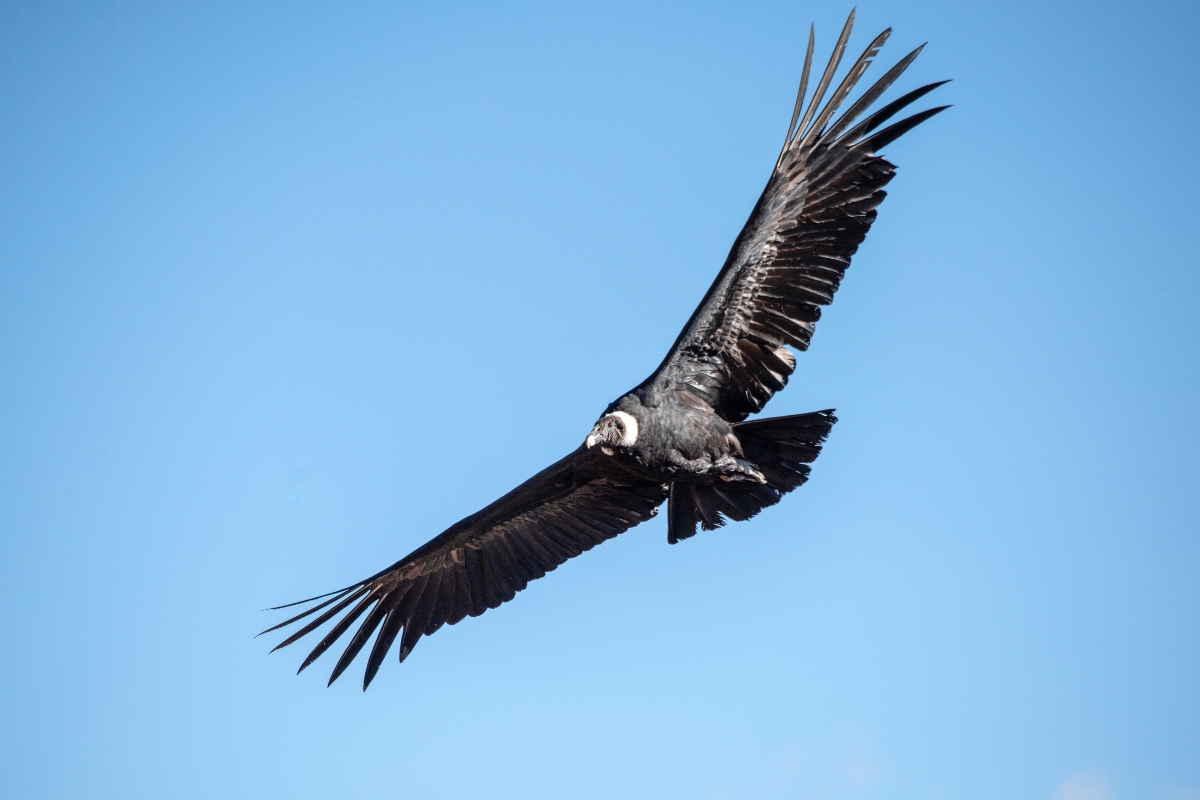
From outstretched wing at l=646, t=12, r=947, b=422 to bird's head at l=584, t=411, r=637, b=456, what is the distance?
753 mm

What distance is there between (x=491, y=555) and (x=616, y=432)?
9.45 ft

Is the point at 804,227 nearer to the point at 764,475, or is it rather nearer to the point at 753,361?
the point at 753,361

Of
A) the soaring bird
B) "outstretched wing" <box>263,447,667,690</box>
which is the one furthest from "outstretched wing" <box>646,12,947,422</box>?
"outstretched wing" <box>263,447,667,690</box>

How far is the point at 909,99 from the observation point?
8680 mm

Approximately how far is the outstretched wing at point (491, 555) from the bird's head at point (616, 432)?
1.47 meters

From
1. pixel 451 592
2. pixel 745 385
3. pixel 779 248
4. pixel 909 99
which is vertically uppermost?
pixel 909 99

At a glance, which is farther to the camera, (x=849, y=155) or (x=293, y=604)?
(x=293, y=604)

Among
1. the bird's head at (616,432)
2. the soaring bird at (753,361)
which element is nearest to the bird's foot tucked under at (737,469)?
the soaring bird at (753,361)

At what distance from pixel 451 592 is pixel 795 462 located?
12.9 ft

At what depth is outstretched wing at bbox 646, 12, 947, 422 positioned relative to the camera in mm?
8906

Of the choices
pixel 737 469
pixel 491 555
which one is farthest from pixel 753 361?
pixel 491 555

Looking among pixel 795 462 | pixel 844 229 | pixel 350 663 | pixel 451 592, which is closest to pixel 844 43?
pixel 844 229

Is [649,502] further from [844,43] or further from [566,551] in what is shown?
[844,43]

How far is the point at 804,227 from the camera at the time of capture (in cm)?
909
